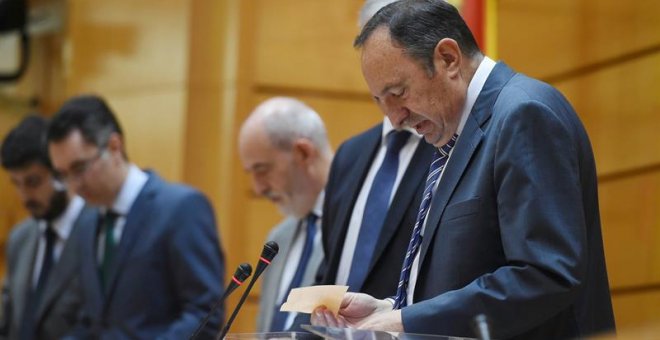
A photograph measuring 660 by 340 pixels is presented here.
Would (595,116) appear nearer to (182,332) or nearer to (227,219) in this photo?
(182,332)

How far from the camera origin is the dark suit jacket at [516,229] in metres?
2.28

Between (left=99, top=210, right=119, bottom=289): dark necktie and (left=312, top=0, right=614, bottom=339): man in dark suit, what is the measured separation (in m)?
2.04

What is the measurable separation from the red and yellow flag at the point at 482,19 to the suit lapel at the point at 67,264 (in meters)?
1.71

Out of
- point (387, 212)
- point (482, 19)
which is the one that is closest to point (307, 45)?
point (482, 19)

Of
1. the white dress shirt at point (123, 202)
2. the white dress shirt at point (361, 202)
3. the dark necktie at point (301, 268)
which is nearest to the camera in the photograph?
the white dress shirt at point (361, 202)

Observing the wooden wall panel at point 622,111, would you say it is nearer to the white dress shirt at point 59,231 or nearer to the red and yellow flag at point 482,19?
the red and yellow flag at point 482,19

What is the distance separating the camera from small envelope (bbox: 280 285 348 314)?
2.44 meters

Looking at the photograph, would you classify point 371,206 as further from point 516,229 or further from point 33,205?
point 33,205

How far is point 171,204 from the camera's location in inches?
174

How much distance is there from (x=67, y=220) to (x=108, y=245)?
923 millimetres

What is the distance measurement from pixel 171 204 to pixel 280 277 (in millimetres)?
568

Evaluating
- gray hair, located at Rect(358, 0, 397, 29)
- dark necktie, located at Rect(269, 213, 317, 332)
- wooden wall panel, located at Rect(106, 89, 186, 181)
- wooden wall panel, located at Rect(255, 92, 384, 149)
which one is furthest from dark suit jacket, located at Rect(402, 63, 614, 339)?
wooden wall panel, located at Rect(106, 89, 186, 181)

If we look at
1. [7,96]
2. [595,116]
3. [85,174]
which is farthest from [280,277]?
[7,96]

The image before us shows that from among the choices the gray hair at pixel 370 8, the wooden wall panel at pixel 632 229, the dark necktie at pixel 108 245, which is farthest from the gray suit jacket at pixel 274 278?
the wooden wall panel at pixel 632 229
